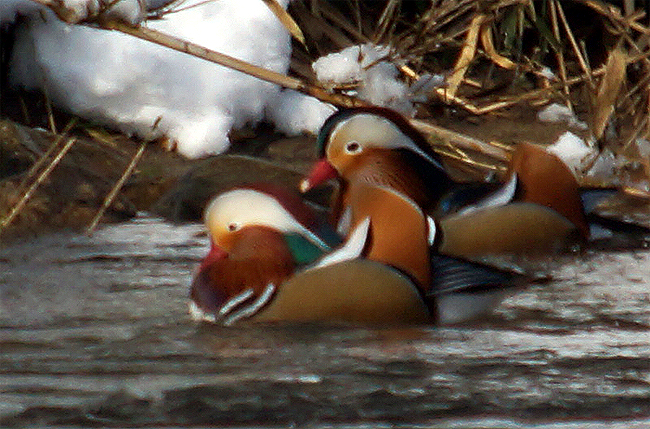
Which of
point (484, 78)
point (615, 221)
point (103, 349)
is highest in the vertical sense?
point (103, 349)

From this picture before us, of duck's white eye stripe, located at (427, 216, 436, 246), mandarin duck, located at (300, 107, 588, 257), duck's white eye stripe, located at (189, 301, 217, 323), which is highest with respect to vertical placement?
duck's white eye stripe, located at (189, 301, 217, 323)

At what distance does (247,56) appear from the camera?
735 cm

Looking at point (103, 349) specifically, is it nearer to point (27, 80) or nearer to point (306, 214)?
point (306, 214)

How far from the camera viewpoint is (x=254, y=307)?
4215 mm

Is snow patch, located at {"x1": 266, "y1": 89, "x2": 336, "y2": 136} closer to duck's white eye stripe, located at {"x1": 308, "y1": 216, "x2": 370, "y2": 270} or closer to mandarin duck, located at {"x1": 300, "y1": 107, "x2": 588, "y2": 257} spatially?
mandarin duck, located at {"x1": 300, "y1": 107, "x2": 588, "y2": 257}

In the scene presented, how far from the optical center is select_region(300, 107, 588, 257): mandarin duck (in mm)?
5555

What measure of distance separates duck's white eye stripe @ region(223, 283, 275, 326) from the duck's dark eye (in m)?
1.59

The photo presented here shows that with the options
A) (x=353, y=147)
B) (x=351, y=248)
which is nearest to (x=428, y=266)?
(x=351, y=248)

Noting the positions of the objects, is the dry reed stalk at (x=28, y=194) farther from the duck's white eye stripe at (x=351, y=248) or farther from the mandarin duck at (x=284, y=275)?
the duck's white eye stripe at (x=351, y=248)

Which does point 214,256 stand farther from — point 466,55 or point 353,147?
point 466,55

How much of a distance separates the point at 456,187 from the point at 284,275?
157 cm

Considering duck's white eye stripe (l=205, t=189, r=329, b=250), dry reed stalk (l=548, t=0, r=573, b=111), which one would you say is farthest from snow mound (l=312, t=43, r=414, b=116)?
duck's white eye stripe (l=205, t=189, r=329, b=250)

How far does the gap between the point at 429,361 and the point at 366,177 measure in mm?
1938

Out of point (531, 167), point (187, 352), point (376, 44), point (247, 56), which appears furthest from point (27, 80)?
point (187, 352)
